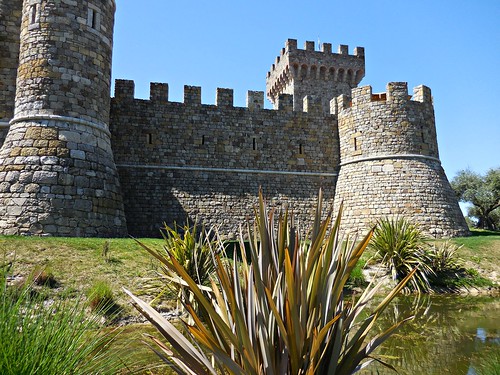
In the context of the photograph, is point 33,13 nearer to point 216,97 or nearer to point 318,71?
point 216,97

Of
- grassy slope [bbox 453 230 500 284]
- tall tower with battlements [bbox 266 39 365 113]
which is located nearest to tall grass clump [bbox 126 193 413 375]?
grassy slope [bbox 453 230 500 284]

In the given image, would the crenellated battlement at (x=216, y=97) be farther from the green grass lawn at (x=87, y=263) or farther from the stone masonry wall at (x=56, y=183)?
the green grass lawn at (x=87, y=263)

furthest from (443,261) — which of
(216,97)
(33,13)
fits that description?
(33,13)

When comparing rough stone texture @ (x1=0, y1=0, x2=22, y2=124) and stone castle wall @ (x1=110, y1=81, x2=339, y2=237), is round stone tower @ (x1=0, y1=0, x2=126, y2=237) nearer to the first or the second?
rough stone texture @ (x1=0, y1=0, x2=22, y2=124)

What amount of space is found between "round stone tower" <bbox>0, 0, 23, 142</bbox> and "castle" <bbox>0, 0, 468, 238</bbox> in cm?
3

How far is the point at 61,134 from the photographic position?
421 inches

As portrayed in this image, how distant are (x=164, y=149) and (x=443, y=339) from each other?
1170cm

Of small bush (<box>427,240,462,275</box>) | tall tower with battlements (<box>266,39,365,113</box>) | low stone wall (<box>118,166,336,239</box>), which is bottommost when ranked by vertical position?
small bush (<box>427,240,462,275</box>)

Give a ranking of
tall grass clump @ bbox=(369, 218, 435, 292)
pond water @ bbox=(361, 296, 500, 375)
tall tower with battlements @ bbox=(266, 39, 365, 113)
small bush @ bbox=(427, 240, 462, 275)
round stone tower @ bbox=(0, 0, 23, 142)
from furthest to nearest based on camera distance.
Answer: tall tower with battlements @ bbox=(266, 39, 365, 113) < round stone tower @ bbox=(0, 0, 23, 142) < small bush @ bbox=(427, 240, 462, 275) < tall grass clump @ bbox=(369, 218, 435, 292) < pond water @ bbox=(361, 296, 500, 375)

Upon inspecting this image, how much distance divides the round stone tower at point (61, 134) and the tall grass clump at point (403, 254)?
7.22 meters

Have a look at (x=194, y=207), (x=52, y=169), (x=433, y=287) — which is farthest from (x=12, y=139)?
(x=433, y=287)

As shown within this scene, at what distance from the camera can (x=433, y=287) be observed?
10633 millimetres

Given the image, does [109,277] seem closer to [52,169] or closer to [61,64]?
[52,169]

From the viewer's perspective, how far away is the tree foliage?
27.3 m
